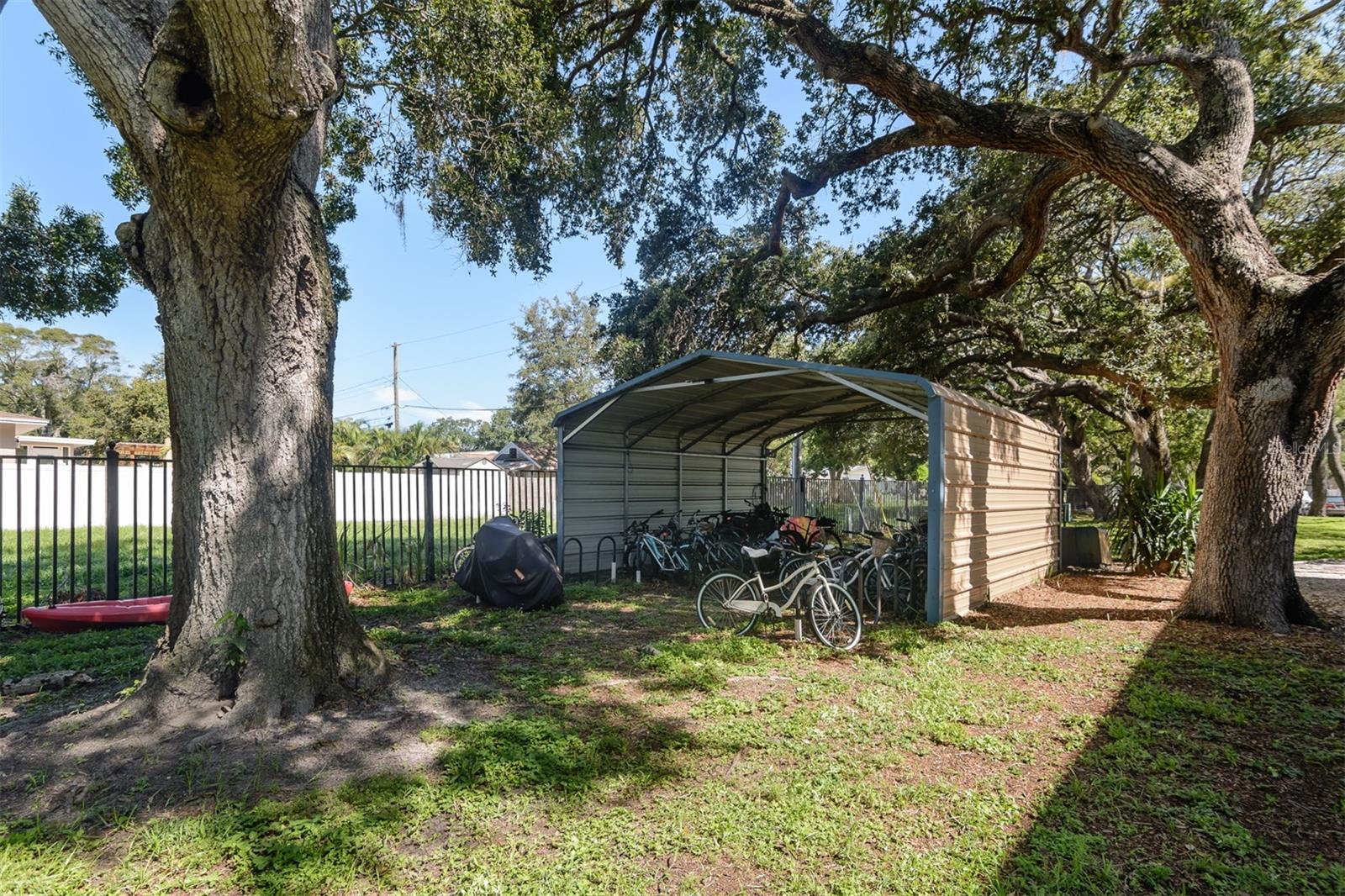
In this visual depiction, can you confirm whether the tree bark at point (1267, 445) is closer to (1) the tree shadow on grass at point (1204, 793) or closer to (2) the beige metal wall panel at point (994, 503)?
(1) the tree shadow on grass at point (1204, 793)

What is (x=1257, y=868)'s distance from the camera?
8.59ft

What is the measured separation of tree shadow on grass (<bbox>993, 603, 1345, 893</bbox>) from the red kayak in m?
5.63

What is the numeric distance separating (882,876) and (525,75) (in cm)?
727

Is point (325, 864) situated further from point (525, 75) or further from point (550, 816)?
point (525, 75)

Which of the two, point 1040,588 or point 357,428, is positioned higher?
point 357,428

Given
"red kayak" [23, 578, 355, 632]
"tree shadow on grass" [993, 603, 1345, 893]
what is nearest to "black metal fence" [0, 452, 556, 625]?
"red kayak" [23, 578, 355, 632]

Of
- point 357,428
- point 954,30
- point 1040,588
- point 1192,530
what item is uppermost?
point 954,30

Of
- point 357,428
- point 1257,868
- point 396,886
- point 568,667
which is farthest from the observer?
point 357,428

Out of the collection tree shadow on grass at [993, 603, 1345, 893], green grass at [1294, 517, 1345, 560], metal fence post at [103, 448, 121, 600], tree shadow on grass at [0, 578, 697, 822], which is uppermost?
metal fence post at [103, 448, 121, 600]

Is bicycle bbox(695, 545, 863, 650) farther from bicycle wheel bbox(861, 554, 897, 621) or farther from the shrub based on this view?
the shrub

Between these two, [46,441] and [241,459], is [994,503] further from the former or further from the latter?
[46,441]

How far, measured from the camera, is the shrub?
982cm

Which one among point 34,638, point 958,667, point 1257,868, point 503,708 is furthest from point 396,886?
point 34,638

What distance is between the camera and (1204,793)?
3209mm
